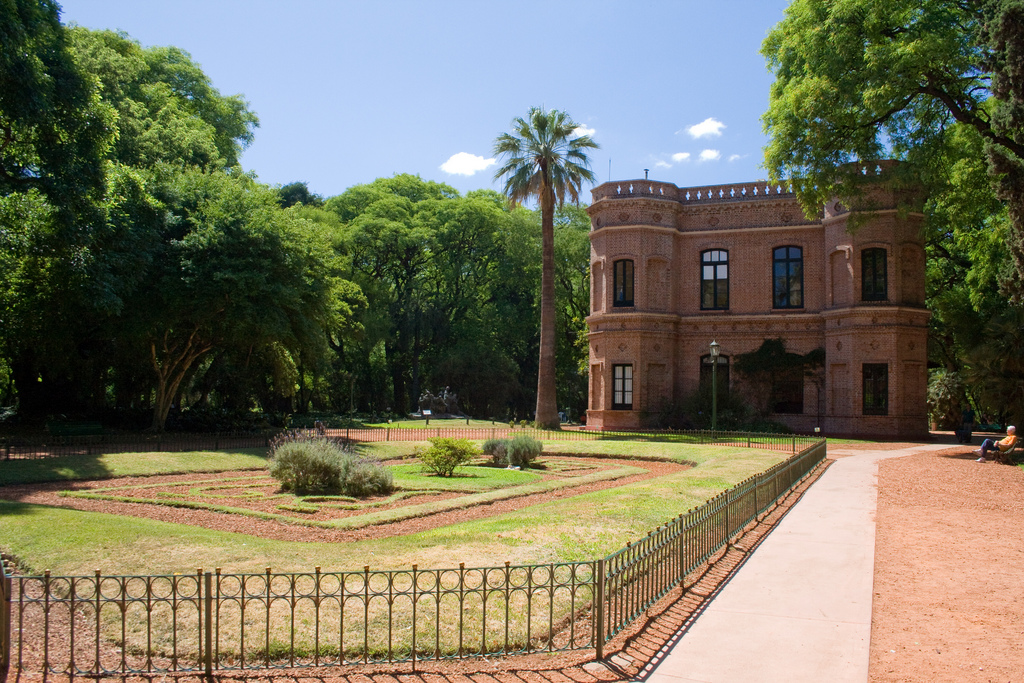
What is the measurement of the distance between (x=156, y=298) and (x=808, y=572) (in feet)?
70.1

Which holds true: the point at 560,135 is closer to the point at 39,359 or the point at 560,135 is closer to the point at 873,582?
the point at 39,359

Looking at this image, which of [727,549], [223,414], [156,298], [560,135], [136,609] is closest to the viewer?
[136,609]

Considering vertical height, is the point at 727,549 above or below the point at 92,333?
below

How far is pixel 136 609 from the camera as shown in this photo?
670 centimetres

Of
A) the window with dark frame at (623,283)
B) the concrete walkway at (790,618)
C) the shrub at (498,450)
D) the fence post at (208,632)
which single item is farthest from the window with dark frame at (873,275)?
the fence post at (208,632)

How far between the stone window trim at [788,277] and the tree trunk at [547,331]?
10.5 meters

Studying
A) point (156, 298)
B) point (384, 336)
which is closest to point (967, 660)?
point (156, 298)

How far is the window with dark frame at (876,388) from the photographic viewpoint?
31.7 m

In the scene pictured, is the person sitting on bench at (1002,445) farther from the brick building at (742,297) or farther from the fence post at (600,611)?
the fence post at (600,611)

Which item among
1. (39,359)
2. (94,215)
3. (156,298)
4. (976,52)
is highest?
(976,52)

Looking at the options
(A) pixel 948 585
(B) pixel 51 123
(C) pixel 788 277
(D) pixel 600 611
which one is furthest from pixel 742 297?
(D) pixel 600 611

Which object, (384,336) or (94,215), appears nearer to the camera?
(94,215)

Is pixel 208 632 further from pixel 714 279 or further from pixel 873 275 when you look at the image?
pixel 714 279

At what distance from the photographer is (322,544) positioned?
9.37m
